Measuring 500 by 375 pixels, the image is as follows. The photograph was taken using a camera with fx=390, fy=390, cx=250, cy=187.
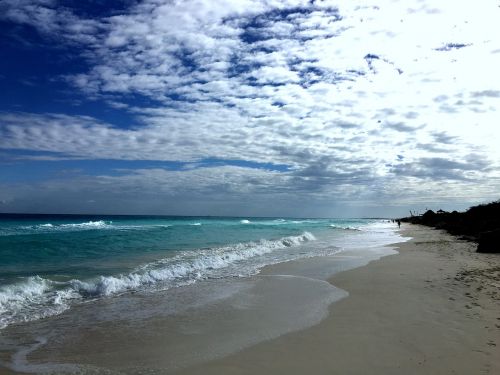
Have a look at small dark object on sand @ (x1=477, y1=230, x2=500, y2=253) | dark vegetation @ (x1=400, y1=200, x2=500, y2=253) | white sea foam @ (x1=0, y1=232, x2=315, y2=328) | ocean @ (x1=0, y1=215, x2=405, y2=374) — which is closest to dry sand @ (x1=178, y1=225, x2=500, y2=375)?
ocean @ (x1=0, y1=215, x2=405, y2=374)

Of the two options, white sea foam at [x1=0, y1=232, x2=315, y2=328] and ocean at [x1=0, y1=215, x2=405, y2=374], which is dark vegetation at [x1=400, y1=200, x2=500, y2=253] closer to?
ocean at [x1=0, y1=215, x2=405, y2=374]

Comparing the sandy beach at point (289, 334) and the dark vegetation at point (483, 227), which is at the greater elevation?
the dark vegetation at point (483, 227)

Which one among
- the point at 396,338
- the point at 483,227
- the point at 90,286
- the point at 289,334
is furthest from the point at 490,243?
the point at 90,286

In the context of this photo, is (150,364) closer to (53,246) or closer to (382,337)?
(382,337)

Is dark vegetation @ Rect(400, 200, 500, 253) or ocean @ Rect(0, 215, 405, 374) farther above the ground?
dark vegetation @ Rect(400, 200, 500, 253)

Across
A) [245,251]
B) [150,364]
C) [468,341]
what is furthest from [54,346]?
[245,251]

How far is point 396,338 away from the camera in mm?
6785

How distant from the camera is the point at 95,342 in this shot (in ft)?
23.0

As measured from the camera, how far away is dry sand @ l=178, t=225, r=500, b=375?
5.61 m

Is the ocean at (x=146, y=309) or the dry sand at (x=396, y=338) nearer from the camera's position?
the dry sand at (x=396, y=338)

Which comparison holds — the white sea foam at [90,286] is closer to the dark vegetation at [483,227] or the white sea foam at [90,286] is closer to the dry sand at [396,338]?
the dry sand at [396,338]

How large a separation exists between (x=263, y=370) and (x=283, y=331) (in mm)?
1932

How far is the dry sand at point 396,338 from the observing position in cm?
561

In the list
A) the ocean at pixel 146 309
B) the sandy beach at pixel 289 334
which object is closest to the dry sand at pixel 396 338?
the sandy beach at pixel 289 334
